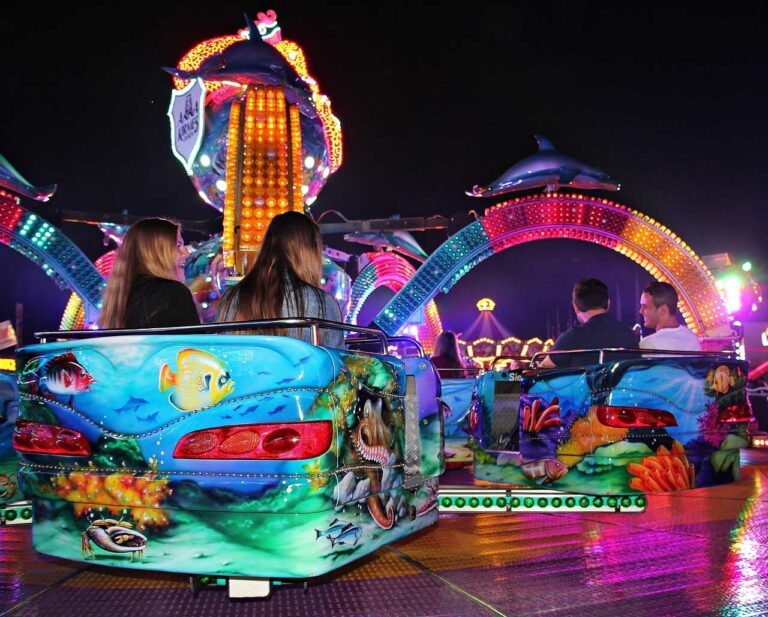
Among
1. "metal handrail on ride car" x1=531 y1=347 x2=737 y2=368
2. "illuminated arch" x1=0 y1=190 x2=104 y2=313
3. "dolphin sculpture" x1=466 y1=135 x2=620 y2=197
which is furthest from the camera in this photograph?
"dolphin sculpture" x1=466 y1=135 x2=620 y2=197

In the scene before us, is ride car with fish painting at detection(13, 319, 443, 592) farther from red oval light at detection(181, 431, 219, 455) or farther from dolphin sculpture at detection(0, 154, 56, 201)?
dolphin sculpture at detection(0, 154, 56, 201)

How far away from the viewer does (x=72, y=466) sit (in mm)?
2596

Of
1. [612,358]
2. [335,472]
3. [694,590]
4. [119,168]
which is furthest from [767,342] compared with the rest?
[119,168]

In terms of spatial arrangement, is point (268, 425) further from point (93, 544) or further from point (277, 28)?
point (277, 28)

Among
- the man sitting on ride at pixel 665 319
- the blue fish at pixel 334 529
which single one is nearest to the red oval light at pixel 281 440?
the blue fish at pixel 334 529

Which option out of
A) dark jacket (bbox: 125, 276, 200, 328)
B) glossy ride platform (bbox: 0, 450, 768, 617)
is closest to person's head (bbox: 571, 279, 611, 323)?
glossy ride platform (bbox: 0, 450, 768, 617)

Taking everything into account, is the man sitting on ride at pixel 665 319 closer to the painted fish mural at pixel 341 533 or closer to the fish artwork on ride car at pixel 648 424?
the fish artwork on ride car at pixel 648 424

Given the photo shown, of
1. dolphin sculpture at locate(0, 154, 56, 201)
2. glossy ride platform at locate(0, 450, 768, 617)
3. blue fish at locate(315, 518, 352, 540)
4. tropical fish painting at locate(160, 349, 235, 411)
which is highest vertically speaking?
dolphin sculpture at locate(0, 154, 56, 201)

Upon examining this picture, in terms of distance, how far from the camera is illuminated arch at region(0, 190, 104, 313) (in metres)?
10.3

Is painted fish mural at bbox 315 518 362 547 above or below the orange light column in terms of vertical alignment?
below

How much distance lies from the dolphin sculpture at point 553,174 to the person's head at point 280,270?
910 centimetres

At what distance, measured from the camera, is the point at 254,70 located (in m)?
8.89

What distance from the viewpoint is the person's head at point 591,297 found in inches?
206

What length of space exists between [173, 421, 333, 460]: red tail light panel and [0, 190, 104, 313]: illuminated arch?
871 centimetres
